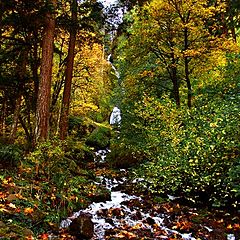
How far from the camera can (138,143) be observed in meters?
12.4

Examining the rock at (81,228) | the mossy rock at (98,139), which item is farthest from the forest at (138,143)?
the mossy rock at (98,139)

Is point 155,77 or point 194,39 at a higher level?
point 194,39

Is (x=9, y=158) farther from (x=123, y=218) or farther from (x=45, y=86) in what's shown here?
(x=123, y=218)

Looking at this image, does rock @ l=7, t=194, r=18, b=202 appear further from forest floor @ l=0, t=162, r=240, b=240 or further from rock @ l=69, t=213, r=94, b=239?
rock @ l=69, t=213, r=94, b=239

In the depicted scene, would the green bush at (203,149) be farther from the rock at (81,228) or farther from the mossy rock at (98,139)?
the mossy rock at (98,139)

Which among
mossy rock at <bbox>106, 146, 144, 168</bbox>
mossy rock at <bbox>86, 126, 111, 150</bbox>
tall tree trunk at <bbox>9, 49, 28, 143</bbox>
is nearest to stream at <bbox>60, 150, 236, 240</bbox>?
tall tree trunk at <bbox>9, 49, 28, 143</bbox>

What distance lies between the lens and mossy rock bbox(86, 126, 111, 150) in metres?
20.7

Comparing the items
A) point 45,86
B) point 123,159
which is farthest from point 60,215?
point 123,159

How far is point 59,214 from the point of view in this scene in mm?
6391

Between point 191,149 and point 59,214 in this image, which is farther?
point 191,149

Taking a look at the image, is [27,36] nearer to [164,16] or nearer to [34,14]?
[34,14]

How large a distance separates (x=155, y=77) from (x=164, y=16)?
121 inches

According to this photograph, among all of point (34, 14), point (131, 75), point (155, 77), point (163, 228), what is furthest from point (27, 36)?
point (163, 228)

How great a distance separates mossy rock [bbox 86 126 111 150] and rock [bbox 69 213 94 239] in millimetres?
14413
